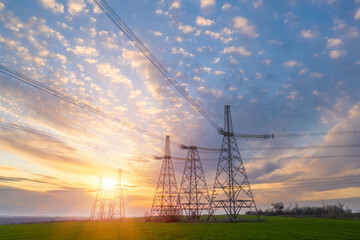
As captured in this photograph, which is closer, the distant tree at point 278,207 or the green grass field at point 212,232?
the green grass field at point 212,232

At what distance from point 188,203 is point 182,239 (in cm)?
3587

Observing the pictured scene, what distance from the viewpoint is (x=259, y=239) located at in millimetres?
24078

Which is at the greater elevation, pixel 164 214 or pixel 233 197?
pixel 233 197

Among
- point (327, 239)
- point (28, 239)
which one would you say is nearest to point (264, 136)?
point (327, 239)

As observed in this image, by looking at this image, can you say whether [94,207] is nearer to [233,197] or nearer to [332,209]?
[233,197]

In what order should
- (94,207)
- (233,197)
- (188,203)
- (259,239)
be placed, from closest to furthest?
(259,239) < (233,197) < (188,203) < (94,207)

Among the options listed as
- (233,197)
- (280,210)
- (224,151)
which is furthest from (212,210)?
(280,210)

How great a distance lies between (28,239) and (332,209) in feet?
353

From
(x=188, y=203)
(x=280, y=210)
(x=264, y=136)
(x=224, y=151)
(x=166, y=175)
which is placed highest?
(x=264, y=136)

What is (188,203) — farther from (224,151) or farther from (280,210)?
(280,210)

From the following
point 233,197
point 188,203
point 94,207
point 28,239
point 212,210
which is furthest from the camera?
point 94,207

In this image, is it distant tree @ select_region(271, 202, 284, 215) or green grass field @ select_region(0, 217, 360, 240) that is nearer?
green grass field @ select_region(0, 217, 360, 240)

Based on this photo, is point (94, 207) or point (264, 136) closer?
point (264, 136)

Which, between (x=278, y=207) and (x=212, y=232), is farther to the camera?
(x=278, y=207)
